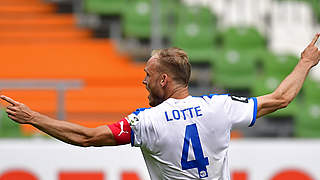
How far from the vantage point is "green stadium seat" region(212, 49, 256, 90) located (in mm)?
9039

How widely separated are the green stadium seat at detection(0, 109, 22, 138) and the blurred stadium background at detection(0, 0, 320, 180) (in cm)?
60

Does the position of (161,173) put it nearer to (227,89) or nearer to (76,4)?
(227,89)

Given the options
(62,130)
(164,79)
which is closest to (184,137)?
(164,79)

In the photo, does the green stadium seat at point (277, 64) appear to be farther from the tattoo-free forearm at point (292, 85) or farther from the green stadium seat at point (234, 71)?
the tattoo-free forearm at point (292, 85)

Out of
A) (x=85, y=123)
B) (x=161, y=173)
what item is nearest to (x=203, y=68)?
(x=85, y=123)

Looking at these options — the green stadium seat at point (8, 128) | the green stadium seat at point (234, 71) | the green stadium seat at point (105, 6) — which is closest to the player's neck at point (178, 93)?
the green stadium seat at point (8, 128)

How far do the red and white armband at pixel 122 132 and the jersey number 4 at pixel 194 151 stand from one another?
0.29 m

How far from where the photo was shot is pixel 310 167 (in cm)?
657

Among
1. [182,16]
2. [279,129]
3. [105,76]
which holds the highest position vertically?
[182,16]

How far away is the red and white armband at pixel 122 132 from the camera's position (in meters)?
3.38

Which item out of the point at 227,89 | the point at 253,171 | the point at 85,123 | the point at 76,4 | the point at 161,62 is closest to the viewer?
the point at 161,62

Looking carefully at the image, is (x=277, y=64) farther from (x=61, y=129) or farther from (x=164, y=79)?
(x=61, y=129)

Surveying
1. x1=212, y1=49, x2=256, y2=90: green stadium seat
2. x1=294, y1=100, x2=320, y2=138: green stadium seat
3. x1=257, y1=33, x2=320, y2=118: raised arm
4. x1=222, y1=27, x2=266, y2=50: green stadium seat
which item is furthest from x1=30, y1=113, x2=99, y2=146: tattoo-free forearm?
x1=222, y1=27, x2=266, y2=50: green stadium seat

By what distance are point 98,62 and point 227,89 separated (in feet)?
6.65
